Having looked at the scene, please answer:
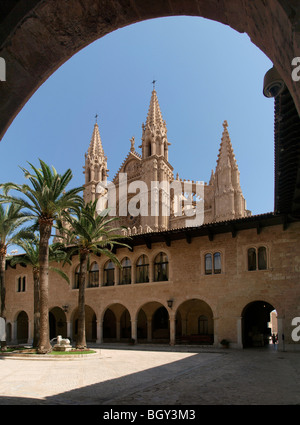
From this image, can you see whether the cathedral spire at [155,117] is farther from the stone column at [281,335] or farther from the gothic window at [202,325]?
the stone column at [281,335]

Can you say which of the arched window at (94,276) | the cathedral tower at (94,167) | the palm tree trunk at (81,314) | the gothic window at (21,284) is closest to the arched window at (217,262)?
the palm tree trunk at (81,314)

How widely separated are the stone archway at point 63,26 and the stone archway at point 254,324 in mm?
20248

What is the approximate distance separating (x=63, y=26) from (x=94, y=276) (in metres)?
27.3

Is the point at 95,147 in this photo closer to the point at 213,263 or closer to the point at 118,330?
the point at 118,330

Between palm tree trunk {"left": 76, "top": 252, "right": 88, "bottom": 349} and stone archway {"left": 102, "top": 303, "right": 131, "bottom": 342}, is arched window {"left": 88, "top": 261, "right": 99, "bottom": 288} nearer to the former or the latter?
stone archway {"left": 102, "top": 303, "right": 131, "bottom": 342}

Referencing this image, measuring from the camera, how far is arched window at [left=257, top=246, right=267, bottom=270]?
70.7 ft

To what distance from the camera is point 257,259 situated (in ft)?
71.2

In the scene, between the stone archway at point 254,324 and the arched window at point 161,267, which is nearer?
the stone archway at point 254,324

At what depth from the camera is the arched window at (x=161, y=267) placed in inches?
1011

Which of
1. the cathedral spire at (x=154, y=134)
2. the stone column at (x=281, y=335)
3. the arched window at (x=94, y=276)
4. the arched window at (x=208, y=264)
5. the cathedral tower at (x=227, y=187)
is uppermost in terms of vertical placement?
the cathedral spire at (x=154, y=134)

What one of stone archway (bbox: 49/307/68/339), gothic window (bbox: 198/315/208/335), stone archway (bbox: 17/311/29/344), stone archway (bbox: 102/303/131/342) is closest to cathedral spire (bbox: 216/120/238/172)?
gothic window (bbox: 198/315/208/335)

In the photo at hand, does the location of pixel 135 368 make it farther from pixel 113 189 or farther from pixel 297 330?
pixel 113 189

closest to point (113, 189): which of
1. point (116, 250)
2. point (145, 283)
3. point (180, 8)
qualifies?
point (116, 250)
